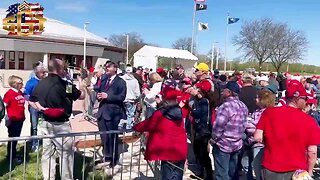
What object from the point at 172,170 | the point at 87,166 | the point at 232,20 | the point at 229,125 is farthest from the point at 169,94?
the point at 232,20

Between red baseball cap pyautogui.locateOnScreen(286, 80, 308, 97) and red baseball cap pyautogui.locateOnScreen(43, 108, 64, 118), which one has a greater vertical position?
red baseball cap pyautogui.locateOnScreen(286, 80, 308, 97)

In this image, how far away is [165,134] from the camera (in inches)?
171

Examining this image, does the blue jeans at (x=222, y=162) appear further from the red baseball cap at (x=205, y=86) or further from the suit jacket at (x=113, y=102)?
the suit jacket at (x=113, y=102)

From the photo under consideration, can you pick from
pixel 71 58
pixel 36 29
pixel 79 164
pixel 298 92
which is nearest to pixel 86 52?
pixel 71 58

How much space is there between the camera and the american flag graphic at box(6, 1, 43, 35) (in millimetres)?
48781

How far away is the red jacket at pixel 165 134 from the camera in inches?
169

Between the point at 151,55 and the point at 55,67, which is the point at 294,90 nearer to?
the point at 55,67

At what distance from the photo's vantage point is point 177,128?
4410 mm

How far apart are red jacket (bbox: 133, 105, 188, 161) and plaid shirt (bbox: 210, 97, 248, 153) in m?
0.69

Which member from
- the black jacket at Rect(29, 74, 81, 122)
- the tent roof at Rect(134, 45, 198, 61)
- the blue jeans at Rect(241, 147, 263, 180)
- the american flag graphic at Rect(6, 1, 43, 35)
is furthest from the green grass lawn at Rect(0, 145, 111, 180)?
the american flag graphic at Rect(6, 1, 43, 35)

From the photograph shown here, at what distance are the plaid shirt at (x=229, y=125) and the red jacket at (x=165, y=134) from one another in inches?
27.2

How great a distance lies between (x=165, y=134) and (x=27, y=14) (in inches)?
2001

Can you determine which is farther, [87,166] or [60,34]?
[60,34]

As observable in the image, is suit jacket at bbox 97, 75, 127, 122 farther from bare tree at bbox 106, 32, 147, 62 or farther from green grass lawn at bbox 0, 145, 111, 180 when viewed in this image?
bare tree at bbox 106, 32, 147, 62
